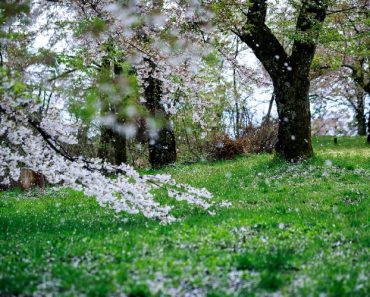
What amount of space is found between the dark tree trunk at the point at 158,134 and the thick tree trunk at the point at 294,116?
26.4 ft

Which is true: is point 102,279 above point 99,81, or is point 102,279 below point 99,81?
below

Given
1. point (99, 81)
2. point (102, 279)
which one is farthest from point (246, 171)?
point (102, 279)

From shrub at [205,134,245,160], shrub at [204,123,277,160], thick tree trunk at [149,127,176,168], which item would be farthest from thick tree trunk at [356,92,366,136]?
thick tree trunk at [149,127,176,168]

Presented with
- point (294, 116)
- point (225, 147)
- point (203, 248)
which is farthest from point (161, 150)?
point (203, 248)

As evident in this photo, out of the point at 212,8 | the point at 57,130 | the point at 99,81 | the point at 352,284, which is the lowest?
the point at 352,284

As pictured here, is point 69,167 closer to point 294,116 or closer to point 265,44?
point 294,116

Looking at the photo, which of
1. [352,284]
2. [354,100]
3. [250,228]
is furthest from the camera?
[354,100]

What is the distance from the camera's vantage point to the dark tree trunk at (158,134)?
87.8 ft

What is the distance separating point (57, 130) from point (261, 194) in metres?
6.90

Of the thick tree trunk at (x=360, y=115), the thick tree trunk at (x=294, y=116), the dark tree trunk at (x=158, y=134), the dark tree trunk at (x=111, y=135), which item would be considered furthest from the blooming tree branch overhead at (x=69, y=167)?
the thick tree trunk at (x=360, y=115)

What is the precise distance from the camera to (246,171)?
20094mm

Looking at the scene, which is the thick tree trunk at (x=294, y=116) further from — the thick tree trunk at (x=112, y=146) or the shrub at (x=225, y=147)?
the thick tree trunk at (x=112, y=146)

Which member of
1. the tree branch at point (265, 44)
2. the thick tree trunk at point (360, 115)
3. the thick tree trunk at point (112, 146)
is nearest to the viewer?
the tree branch at point (265, 44)

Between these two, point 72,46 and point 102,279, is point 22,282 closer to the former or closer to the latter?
point 102,279
